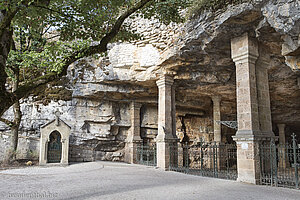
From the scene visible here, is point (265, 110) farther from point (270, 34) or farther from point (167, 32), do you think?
point (167, 32)

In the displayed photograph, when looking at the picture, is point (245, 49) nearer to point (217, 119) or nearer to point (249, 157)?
point (249, 157)

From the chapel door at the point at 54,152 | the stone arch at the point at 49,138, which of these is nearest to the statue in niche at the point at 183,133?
the stone arch at the point at 49,138

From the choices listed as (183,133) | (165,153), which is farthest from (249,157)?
(183,133)

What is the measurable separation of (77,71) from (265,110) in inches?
432

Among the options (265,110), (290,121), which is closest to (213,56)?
(265,110)

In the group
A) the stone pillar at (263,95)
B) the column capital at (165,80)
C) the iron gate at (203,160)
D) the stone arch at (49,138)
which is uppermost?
the column capital at (165,80)

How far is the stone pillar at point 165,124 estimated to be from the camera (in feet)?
40.9

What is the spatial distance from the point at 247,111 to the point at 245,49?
91.0 inches

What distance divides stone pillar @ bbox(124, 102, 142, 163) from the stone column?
878 centimetres

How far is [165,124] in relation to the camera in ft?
42.1

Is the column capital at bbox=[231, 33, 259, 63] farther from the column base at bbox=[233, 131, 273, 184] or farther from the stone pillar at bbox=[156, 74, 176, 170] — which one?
the stone pillar at bbox=[156, 74, 176, 170]

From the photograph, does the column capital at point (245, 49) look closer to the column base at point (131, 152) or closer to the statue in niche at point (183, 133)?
the column base at point (131, 152)

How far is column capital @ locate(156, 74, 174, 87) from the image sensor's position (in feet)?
43.1

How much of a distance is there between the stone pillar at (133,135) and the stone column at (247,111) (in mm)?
8775
